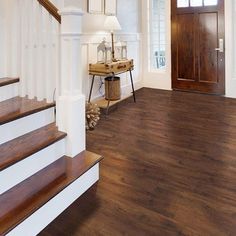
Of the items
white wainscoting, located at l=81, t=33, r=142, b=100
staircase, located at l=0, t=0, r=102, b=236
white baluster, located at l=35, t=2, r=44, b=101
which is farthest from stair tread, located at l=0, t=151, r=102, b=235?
white wainscoting, located at l=81, t=33, r=142, b=100

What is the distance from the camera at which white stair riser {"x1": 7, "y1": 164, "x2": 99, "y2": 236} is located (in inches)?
64.9

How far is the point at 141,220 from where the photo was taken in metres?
1.92

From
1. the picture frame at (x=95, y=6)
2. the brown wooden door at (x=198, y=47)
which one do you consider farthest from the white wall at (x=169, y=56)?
the picture frame at (x=95, y=6)

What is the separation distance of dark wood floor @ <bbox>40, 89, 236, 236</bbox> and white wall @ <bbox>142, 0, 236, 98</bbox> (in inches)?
51.1

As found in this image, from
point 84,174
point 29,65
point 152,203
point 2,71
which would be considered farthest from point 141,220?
point 2,71

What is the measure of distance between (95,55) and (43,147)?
2.94m

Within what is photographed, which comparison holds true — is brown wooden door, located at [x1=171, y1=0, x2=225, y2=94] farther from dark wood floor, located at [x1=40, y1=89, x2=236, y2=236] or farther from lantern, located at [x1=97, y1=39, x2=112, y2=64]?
lantern, located at [x1=97, y1=39, x2=112, y2=64]

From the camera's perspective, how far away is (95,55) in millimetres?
4742

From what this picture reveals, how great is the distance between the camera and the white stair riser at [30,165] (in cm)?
184

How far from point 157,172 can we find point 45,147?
3.46ft

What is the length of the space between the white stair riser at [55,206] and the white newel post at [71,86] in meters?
0.25

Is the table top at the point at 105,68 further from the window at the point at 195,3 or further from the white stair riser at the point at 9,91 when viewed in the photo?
the window at the point at 195,3

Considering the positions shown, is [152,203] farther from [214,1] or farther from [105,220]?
[214,1]

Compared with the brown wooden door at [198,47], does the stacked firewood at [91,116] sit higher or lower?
lower
